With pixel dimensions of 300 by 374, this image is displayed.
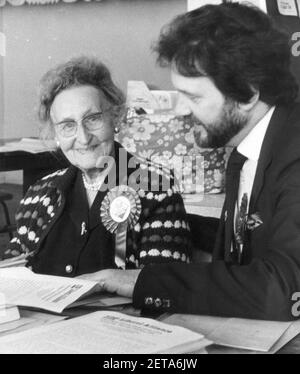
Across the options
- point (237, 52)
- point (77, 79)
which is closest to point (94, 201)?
point (77, 79)

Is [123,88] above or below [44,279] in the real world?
above

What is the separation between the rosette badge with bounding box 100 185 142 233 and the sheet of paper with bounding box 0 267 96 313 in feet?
1.33

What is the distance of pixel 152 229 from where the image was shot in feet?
6.18

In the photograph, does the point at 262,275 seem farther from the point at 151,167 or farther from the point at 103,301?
the point at 151,167

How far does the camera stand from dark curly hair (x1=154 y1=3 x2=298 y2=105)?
1.61 m

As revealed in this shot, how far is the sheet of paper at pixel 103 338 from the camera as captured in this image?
1.08m

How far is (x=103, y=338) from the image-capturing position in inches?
44.3

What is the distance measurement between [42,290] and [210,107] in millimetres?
677

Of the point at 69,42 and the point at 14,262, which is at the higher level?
the point at 69,42

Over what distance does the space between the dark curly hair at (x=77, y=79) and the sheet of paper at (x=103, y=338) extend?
2.93 ft

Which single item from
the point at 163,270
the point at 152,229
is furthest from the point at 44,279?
the point at 152,229

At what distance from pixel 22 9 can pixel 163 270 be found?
3.08 feet

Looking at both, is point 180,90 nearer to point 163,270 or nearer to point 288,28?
point 288,28

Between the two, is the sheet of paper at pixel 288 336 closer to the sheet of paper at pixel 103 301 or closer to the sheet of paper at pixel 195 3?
the sheet of paper at pixel 103 301
